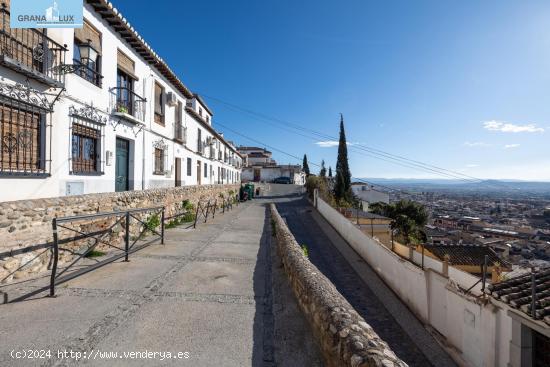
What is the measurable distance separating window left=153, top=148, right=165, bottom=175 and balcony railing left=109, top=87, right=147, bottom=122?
2.11 meters

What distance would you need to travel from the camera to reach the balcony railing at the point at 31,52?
524cm

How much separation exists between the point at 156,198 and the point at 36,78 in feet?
18.7

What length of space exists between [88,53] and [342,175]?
24.9m

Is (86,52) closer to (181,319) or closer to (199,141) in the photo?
(181,319)

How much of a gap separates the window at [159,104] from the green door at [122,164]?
8.88 feet

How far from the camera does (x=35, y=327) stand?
3.65 m

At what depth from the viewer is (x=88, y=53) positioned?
7.65 metres

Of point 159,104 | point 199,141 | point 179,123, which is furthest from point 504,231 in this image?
point 159,104

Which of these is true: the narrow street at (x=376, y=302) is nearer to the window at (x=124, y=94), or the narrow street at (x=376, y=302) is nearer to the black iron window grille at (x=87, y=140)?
the black iron window grille at (x=87, y=140)

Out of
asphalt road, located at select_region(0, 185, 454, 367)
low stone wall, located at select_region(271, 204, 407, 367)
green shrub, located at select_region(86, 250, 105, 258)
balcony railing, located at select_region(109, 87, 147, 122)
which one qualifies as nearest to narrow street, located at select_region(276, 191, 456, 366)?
asphalt road, located at select_region(0, 185, 454, 367)

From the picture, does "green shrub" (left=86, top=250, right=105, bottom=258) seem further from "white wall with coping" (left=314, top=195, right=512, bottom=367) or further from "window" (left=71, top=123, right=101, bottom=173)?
"white wall with coping" (left=314, top=195, right=512, bottom=367)

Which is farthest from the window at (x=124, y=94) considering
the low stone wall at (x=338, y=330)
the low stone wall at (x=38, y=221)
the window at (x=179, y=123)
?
the low stone wall at (x=338, y=330)

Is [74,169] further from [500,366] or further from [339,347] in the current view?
[500,366]

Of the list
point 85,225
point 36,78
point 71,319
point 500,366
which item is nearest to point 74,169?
point 85,225
